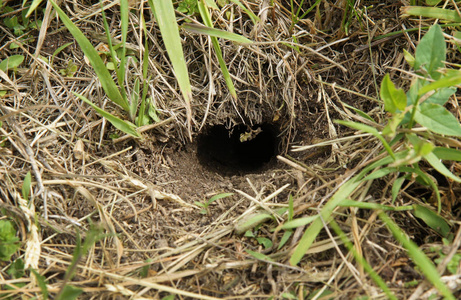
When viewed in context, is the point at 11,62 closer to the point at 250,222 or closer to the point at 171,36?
the point at 171,36

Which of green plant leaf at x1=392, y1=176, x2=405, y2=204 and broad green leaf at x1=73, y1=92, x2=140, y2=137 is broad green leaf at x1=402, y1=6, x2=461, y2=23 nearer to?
green plant leaf at x1=392, y1=176, x2=405, y2=204

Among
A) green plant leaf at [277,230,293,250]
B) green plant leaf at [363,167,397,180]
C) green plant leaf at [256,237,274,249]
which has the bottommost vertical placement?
green plant leaf at [256,237,274,249]

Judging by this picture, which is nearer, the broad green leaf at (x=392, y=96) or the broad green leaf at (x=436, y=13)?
the broad green leaf at (x=392, y=96)

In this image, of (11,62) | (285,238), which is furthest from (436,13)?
(11,62)

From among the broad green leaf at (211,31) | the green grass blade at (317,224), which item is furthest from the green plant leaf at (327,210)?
the broad green leaf at (211,31)

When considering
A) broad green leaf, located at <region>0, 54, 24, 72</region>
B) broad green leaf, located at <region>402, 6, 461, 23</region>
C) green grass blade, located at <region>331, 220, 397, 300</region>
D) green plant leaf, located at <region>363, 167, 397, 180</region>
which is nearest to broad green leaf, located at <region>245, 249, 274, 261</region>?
green grass blade, located at <region>331, 220, 397, 300</region>

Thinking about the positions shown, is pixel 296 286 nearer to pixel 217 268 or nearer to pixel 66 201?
pixel 217 268

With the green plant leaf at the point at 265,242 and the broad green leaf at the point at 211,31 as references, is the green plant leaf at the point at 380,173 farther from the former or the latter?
the broad green leaf at the point at 211,31
